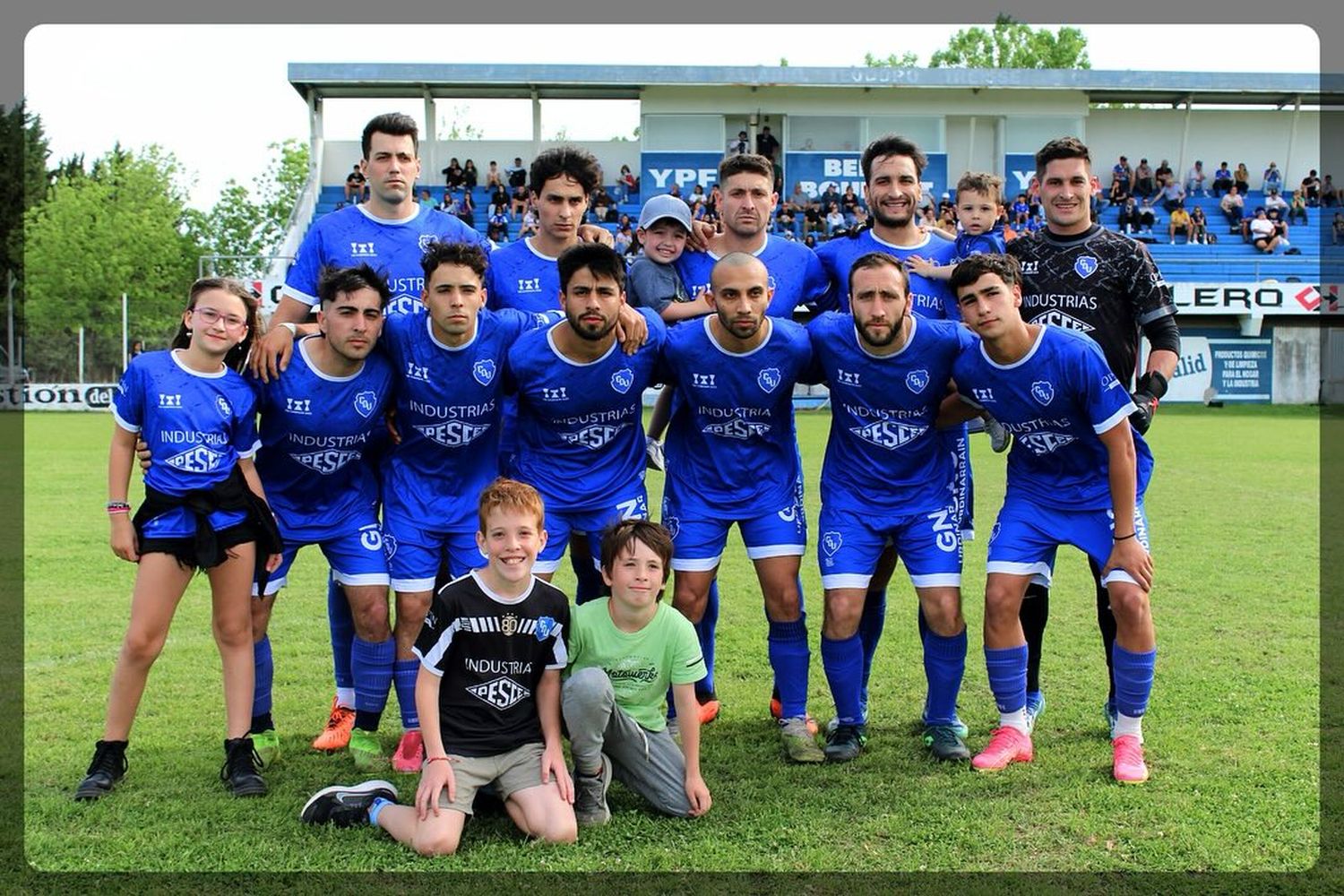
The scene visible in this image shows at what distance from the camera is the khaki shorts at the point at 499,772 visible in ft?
12.8

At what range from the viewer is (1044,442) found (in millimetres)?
4656

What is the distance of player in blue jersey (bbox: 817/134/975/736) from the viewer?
510 cm

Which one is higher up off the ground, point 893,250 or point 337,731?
point 893,250

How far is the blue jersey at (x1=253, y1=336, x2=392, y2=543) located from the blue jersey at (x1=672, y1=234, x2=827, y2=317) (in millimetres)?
1525

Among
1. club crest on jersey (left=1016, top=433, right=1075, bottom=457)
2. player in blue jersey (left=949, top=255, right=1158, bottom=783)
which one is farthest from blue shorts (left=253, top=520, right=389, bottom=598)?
club crest on jersey (left=1016, top=433, right=1075, bottom=457)

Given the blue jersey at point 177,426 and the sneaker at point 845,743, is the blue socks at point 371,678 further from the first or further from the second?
the sneaker at point 845,743

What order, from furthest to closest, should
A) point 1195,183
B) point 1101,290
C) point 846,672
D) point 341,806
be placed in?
1. point 1195,183
2. point 1101,290
3. point 846,672
4. point 341,806

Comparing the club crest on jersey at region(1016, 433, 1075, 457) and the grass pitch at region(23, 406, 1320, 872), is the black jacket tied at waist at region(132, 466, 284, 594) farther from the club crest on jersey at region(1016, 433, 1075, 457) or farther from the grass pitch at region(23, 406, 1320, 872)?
the club crest on jersey at region(1016, 433, 1075, 457)

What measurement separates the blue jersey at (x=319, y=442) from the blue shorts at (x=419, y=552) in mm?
178

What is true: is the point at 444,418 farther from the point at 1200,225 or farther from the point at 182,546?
the point at 1200,225

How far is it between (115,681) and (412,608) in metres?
1.13

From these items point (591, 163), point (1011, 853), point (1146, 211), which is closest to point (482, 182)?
point (1146, 211)

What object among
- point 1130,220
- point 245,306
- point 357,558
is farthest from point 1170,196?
point 245,306

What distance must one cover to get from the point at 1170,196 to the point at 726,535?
33.9 metres
